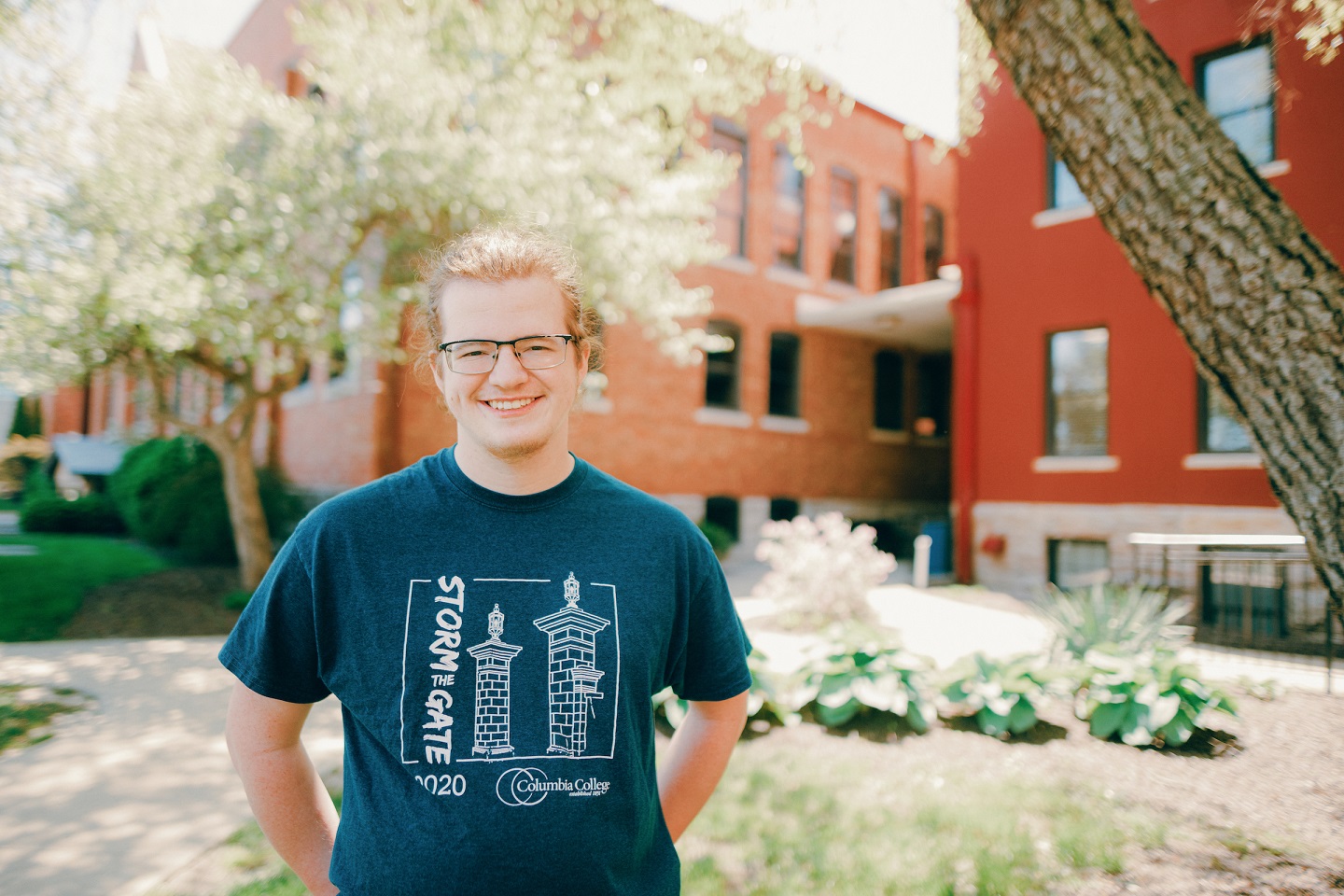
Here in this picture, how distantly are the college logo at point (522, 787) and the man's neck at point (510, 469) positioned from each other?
54cm

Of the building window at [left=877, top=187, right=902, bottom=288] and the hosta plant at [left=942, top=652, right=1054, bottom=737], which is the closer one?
the hosta plant at [left=942, top=652, right=1054, bottom=737]

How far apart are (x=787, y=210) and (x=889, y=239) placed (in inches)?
129

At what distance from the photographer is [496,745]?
64.1 inches

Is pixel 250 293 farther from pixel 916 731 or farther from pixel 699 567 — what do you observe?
pixel 699 567

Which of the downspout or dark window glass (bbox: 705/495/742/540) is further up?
the downspout

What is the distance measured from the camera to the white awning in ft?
48.4

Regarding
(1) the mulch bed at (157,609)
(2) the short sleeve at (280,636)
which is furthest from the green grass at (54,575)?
(2) the short sleeve at (280,636)

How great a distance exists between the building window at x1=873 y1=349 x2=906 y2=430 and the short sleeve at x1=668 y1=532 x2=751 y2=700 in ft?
60.2

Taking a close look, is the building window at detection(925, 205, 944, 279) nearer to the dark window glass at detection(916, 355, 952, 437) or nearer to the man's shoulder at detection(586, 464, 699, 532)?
the dark window glass at detection(916, 355, 952, 437)

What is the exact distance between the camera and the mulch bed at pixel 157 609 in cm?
920

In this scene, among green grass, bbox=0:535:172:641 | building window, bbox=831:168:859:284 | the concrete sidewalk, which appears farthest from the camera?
building window, bbox=831:168:859:284

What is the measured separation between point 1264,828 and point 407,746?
3.69m

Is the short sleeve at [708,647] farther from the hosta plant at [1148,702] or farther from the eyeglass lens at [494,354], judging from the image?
the hosta plant at [1148,702]

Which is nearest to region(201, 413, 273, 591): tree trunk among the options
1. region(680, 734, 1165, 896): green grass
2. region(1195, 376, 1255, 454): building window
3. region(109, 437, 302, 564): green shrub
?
region(109, 437, 302, 564): green shrub
